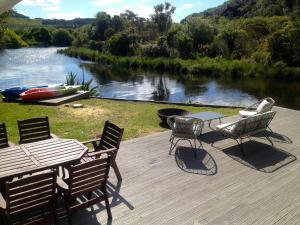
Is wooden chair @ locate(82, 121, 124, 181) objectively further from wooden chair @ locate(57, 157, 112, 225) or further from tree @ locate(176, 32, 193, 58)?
tree @ locate(176, 32, 193, 58)

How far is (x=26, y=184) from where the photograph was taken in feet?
10.9

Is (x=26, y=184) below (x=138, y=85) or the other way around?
the other way around

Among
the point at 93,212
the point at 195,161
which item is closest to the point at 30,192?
the point at 93,212

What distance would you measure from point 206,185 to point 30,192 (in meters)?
2.67

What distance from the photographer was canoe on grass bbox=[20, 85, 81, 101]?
11.7 m

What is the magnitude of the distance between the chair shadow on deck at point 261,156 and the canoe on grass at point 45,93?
753cm

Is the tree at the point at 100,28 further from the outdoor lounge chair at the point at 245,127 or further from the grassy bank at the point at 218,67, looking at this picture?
the outdoor lounge chair at the point at 245,127

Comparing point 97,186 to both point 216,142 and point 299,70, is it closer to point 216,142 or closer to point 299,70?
point 216,142

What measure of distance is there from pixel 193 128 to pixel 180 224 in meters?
2.50

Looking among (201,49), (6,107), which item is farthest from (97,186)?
(201,49)

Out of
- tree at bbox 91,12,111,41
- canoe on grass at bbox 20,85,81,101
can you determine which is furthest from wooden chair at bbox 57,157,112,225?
tree at bbox 91,12,111,41

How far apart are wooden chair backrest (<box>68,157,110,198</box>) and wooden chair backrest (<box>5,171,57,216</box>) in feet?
0.80

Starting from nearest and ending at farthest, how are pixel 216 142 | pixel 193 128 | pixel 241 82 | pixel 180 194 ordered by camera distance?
pixel 180 194 < pixel 193 128 < pixel 216 142 < pixel 241 82

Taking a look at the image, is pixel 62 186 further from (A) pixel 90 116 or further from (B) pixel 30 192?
(A) pixel 90 116
